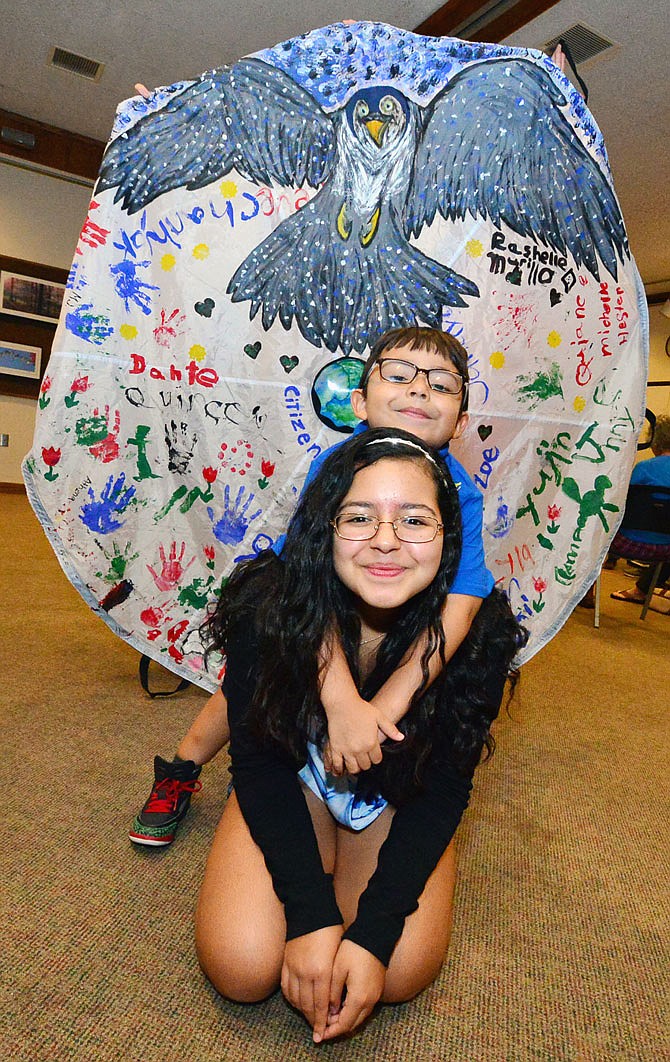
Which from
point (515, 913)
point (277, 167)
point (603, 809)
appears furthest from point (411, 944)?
A: point (277, 167)

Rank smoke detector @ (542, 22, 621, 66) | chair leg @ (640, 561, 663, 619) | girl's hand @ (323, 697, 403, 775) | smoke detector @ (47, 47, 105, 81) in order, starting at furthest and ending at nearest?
smoke detector @ (47, 47, 105, 81)
chair leg @ (640, 561, 663, 619)
smoke detector @ (542, 22, 621, 66)
girl's hand @ (323, 697, 403, 775)

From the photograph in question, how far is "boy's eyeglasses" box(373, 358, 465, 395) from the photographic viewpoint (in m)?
1.32

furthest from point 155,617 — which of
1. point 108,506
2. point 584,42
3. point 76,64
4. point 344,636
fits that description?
point 76,64

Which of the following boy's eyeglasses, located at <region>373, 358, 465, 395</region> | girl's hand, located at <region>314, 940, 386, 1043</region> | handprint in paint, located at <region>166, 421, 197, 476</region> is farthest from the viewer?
handprint in paint, located at <region>166, 421, 197, 476</region>

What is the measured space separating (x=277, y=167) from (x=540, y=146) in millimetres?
571

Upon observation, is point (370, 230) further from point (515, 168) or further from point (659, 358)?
point (659, 358)

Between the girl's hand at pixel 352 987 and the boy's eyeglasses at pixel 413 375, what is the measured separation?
0.87 m

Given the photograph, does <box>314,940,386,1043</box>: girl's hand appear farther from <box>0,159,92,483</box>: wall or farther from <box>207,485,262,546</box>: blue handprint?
<box>0,159,92,483</box>: wall

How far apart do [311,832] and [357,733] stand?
171 mm

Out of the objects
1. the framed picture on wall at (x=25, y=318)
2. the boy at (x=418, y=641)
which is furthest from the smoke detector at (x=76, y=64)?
the boy at (x=418, y=641)

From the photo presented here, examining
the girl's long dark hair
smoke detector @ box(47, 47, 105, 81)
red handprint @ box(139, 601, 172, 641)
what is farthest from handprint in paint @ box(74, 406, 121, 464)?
smoke detector @ box(47, 47, 105, 81)

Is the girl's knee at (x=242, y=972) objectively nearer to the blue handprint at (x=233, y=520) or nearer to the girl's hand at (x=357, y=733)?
the girl's hand at (x=357, y=733)

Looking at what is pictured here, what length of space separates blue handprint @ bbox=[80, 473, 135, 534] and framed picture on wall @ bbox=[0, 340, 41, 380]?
4.85 m

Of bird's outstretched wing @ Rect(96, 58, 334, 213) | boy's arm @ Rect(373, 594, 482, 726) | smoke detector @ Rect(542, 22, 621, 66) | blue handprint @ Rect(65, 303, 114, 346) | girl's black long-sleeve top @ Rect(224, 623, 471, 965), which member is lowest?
girl's black long-sleeve top @ Rect(224, 623, 471, 965)
